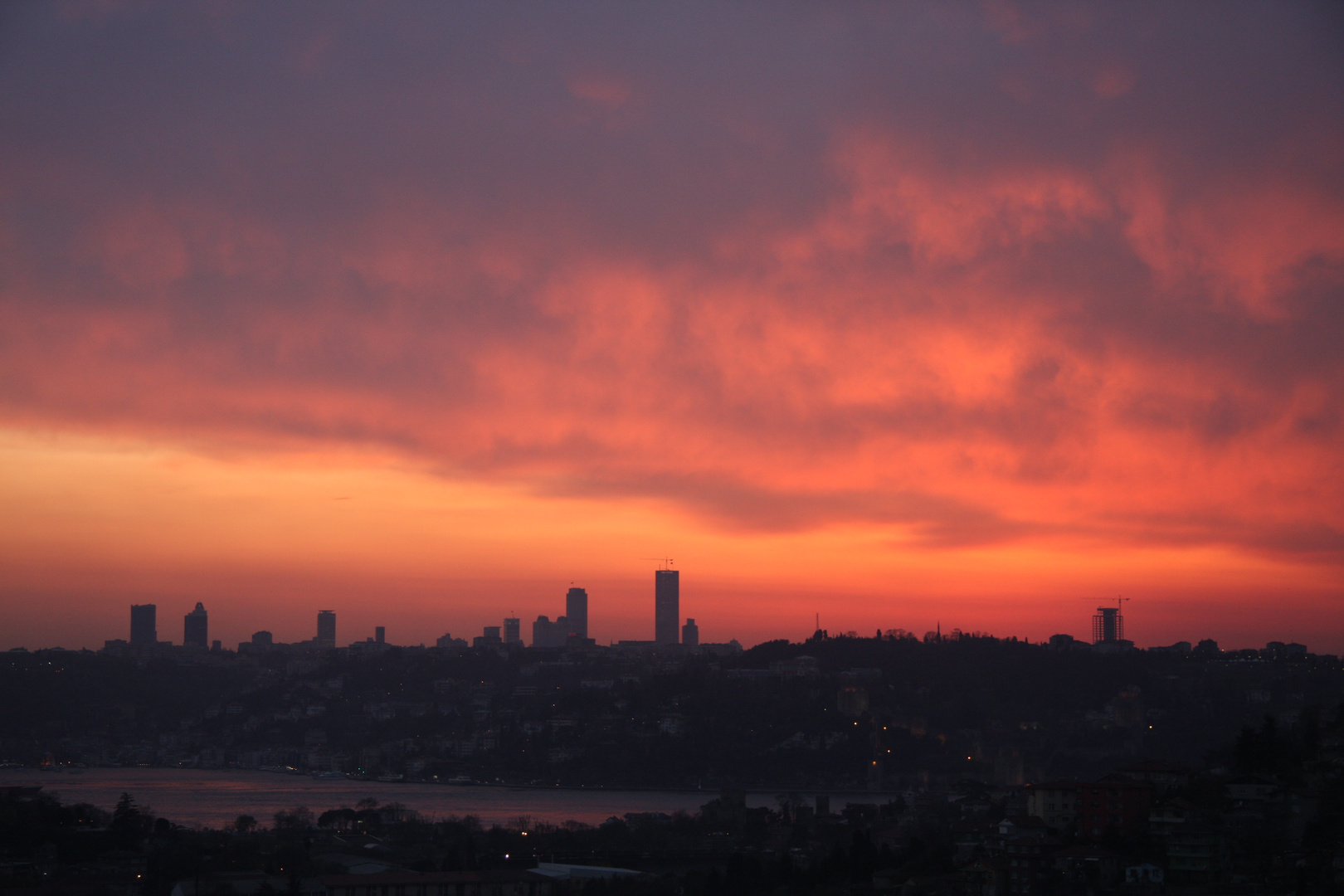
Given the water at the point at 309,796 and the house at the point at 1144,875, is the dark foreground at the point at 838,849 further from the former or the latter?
the water at the point at 309,796

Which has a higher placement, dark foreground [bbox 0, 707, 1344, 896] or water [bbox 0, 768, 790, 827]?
dark foreground [bbox 0, 707, 1344, 896]

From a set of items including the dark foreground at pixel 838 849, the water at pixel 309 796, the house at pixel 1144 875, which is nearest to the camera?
the house at pixel 1144 875

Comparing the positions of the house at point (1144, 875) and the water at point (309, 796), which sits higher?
the house at point (1144, 875)

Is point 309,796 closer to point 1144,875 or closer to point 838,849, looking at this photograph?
point 838,849

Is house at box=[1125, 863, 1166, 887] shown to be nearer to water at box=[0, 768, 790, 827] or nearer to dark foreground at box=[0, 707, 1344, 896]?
dark foreground at box=[0, 707, 1344, 896]

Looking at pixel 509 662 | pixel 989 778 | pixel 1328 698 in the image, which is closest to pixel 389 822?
pixel 989 778

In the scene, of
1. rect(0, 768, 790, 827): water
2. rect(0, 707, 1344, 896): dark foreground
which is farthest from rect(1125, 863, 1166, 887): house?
rect(0, 768, 790, 827): water

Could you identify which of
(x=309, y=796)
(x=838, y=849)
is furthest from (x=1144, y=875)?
(x=309, y=796)

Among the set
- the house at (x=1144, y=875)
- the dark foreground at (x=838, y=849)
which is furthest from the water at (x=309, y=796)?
the house at (x=1144, y=875)
